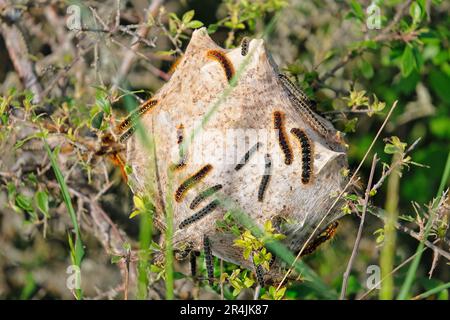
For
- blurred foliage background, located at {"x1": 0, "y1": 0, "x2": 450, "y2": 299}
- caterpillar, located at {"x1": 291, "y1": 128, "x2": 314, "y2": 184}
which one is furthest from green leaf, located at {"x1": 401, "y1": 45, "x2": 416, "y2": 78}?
caterpillar, located at {"x1": 291, "y1": 128, "x2": 314, "y2": 184}

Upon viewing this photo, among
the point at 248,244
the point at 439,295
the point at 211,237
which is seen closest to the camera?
the point at 248,244

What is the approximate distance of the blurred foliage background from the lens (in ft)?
12.3

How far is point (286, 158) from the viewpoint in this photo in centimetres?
313

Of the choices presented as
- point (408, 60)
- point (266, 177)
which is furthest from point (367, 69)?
point (266, 177)

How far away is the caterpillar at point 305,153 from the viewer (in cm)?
316

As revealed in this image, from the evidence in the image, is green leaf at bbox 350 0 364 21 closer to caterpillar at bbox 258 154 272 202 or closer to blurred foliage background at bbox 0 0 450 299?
blurred foliage background at bbox 0 0 450 299

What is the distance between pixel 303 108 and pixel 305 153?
0.99 ft

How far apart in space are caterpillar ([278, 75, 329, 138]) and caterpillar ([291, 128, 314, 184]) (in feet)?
0.66

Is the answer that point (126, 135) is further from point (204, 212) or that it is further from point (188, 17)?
point (188, 17)

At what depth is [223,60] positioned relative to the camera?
10.6ft
